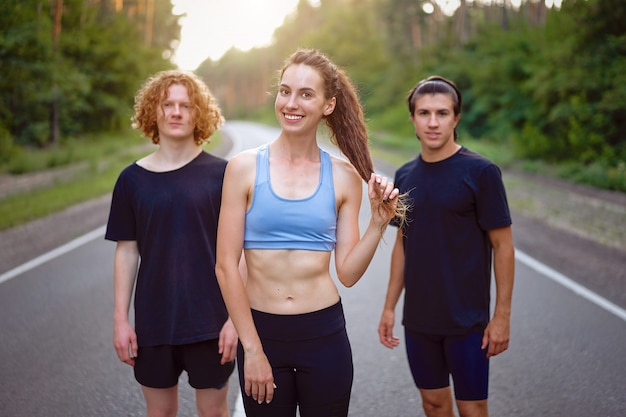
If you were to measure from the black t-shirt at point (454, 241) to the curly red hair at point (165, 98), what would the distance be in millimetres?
1089

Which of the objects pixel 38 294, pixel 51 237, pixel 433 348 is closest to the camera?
pixel 433 348

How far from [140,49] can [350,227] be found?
4019 centimetres

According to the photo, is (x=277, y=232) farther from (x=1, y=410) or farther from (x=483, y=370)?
(x=1, y=410)

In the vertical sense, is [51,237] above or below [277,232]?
below

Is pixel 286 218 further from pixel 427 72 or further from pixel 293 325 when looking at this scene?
pixel 427 72

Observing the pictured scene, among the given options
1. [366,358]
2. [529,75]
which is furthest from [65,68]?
[366,358]

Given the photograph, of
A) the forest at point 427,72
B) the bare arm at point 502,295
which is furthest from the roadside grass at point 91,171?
the bare arm at point 502,295

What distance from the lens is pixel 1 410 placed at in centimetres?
417

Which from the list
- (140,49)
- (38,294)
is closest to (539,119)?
(38,294)

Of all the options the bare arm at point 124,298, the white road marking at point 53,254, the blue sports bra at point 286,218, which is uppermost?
the blue sports bra at point 286,218

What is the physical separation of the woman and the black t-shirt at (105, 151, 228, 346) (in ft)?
1.75

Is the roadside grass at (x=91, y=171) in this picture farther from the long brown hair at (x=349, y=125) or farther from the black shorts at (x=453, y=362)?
the long brown hair at (x=349, y=125)

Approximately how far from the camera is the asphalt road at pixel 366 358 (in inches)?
168

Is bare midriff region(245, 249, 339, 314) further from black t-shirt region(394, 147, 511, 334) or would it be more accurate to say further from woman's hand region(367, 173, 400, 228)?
black t-shirt region(394, 147, 511, 334)
